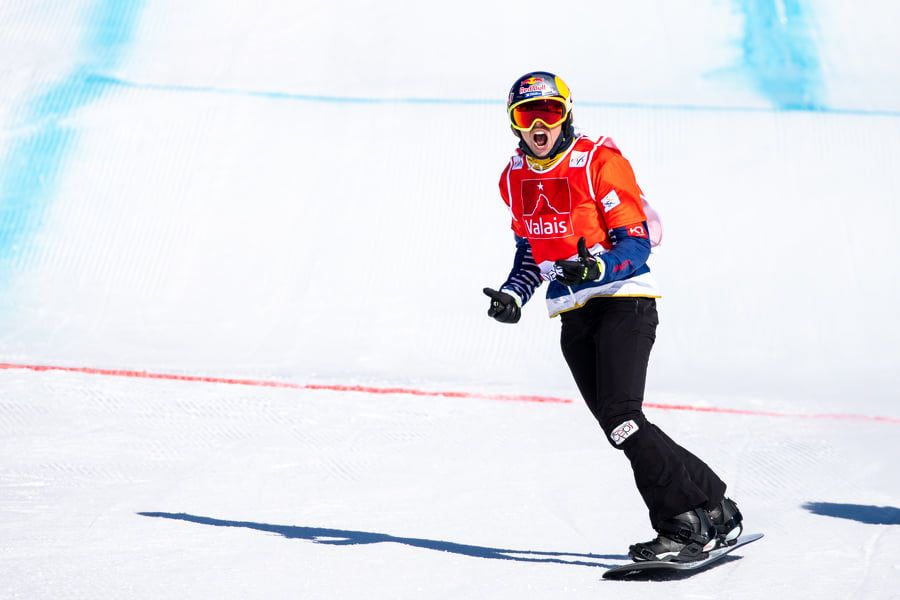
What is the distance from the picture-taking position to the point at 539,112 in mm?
3881

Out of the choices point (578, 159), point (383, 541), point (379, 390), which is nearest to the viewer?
point (578, 159)

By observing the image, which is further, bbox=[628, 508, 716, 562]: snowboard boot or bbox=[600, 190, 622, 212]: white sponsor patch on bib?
bbox=[600, 190, 622, 212]: white sponsor patch on bib

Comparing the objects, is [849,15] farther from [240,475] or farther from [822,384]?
[240,475]

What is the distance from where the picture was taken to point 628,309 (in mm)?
3848

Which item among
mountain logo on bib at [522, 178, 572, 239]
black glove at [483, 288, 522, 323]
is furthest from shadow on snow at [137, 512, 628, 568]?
mountain logo on bib at [522, 178, 572, 239]

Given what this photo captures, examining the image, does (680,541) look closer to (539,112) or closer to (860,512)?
(860,512)

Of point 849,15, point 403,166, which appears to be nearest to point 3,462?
point 403,166

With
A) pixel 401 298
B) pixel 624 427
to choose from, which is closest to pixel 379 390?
pixel 401 298

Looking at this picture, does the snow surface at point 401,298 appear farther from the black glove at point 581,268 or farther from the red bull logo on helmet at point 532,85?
the red bull logo on helmet at point 532,85

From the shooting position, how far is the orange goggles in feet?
12.6

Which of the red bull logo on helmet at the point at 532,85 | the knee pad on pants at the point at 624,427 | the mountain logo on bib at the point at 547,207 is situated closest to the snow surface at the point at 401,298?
the knee pad on pants at the point at 624,427

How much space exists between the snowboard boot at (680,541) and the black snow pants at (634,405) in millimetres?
29

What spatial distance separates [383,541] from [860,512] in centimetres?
188

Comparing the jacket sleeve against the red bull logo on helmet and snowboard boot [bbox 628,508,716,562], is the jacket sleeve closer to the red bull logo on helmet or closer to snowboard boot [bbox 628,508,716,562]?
the red bull logo on helmet
